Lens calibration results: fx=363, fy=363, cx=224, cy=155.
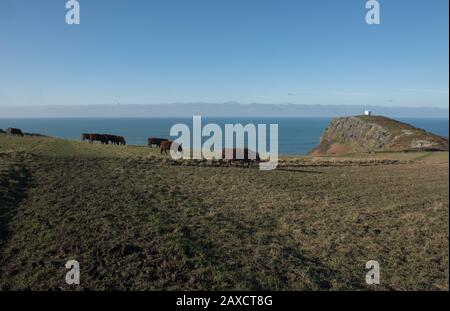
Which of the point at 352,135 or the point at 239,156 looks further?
the point at 352,135

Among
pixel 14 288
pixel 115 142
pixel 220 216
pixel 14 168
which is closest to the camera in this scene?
pixel 14 288

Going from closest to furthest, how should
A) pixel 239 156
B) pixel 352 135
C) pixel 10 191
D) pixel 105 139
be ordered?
pixel 10 191
pixel 239 156
pixel 105 139
pixel 352 135

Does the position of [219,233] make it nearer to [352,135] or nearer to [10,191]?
[10,191]

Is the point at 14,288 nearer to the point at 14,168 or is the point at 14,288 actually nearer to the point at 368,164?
the point at 14,168

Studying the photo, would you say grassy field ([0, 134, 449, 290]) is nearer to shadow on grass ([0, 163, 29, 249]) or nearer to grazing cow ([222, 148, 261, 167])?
shadow on grass ([0, 163, 29, 249])

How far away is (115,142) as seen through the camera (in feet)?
171

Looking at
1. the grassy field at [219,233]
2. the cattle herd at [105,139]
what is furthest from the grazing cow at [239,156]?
the cattle herd at [105,139]

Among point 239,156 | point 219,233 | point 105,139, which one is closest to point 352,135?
point 105,139

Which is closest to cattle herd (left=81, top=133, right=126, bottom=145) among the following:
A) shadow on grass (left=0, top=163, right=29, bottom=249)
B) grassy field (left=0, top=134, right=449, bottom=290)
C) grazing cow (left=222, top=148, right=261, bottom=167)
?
grazing cow (left=222, top=148, right=261, bottom=167)

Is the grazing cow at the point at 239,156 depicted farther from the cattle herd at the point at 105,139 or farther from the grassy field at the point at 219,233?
the cattle herd at the point at 105,139

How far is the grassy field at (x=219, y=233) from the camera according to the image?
9.34 m

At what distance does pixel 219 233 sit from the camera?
13.2m
